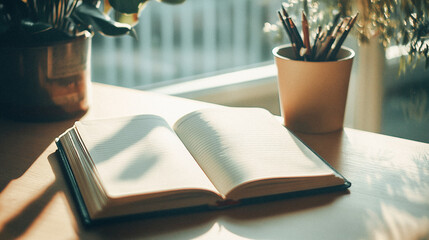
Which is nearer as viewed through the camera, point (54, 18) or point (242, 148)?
point (242, 148)

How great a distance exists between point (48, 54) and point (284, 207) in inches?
22.1

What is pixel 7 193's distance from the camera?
710 mm

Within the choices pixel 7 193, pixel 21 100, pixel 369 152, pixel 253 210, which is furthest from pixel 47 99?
pixel 369 152

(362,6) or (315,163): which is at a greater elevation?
(362,6)

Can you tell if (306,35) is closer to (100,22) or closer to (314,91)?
(314,91)

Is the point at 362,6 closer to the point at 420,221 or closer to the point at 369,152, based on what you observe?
the point at 369,152

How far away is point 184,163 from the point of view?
0.70 metres

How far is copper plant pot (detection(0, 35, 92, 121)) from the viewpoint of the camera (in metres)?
0.92

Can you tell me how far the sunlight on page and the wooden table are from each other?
0.05 metres

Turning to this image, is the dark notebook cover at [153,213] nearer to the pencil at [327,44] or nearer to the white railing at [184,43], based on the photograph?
the pencil at [327,44]

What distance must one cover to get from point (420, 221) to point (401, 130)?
3.08 feet

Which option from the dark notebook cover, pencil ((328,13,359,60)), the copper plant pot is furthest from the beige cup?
the copper plant pot

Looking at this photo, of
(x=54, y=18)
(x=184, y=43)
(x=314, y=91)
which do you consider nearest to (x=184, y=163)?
(x=314, y=91)

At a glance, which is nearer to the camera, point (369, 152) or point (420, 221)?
point (420, 221)
